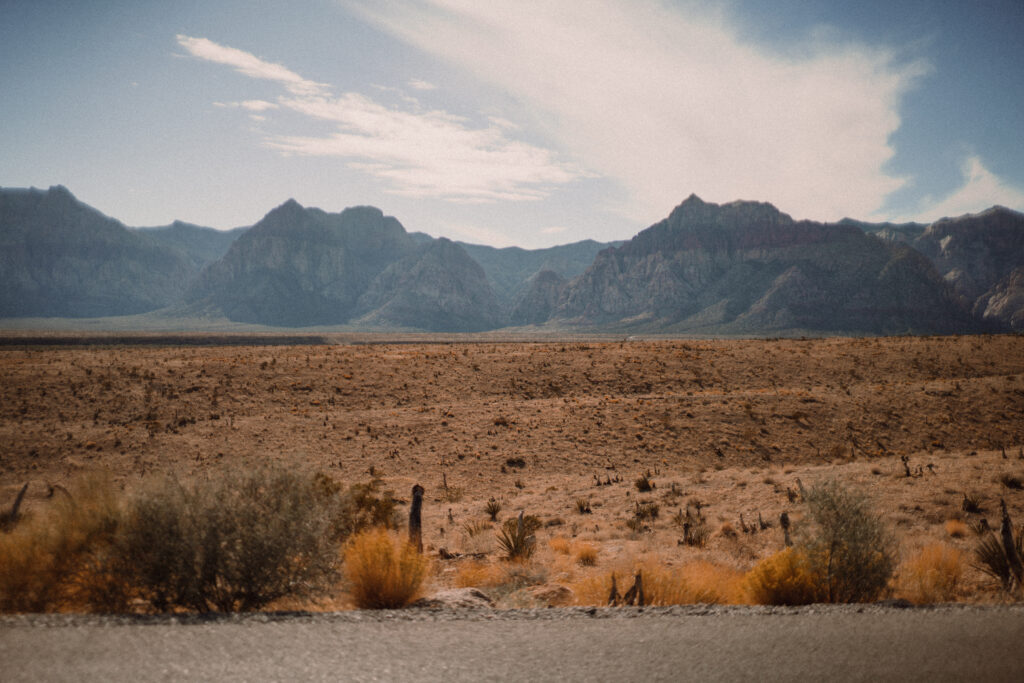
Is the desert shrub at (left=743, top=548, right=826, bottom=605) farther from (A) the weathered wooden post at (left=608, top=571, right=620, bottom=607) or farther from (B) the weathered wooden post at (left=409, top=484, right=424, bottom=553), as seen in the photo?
(B) the weathered wooden post at (left=409, top=484, right=424, bottom=553)

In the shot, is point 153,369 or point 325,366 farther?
point 325,366

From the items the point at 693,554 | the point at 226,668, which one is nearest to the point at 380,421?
the point at 693,554

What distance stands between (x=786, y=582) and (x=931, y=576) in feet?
8.47

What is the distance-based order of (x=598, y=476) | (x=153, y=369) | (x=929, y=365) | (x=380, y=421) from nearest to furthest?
(x=598, y=476), (x=380, y=421), (x=153, y=369), (x=929, y=365)

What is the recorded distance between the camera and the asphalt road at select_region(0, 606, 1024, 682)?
4512 millimetres

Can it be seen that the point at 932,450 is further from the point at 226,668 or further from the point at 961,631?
the point at 226,668

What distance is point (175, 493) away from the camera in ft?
21.2

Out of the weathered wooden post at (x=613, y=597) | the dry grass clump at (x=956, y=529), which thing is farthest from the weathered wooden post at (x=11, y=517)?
the dry grass clump at (x=956, y=529)

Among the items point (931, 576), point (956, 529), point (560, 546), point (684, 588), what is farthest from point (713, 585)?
point (956, 529)

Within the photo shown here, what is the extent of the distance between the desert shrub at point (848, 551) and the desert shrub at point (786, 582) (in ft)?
0.32

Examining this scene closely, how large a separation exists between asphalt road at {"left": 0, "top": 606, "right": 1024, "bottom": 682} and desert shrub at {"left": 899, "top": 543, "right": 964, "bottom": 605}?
1471 millimetres

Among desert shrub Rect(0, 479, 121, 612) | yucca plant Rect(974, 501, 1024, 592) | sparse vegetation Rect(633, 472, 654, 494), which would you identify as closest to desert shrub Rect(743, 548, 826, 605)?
yucca plant Rect(974, 501, 1024, 592)

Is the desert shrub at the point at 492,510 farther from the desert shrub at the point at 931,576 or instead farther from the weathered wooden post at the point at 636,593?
the desert shrub at the point at 931,576

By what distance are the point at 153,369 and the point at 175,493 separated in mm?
36514
